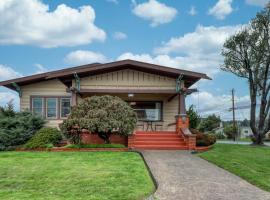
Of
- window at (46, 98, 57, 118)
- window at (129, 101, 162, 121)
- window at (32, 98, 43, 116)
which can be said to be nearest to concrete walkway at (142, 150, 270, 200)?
window at (129, 101, 162, 121)

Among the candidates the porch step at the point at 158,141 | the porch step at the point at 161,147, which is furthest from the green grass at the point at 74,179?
the porch step at the point at 158,141

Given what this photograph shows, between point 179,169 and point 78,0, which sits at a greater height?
point 78,0

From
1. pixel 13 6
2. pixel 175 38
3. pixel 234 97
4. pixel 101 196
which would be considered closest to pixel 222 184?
pixel 101 196

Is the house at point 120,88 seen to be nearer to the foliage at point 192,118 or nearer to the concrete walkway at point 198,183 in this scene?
the foliage at point 192,118

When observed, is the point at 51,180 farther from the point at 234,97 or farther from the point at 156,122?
the point at 234,97

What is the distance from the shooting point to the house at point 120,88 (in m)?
15.9

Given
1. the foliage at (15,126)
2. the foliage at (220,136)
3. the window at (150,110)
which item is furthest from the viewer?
the foliage at (220,136)

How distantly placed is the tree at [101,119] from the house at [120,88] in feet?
5.77

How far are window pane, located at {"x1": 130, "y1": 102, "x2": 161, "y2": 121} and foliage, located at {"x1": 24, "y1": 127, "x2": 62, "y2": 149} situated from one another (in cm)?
497

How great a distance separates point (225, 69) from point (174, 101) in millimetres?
3965

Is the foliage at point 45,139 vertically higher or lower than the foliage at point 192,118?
lower

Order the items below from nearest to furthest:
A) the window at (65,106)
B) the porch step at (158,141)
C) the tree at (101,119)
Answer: the tree at (101,119), the porch step at (158,141), the window at (65,106)

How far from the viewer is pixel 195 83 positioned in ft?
58.6

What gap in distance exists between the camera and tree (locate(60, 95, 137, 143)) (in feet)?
44.3
